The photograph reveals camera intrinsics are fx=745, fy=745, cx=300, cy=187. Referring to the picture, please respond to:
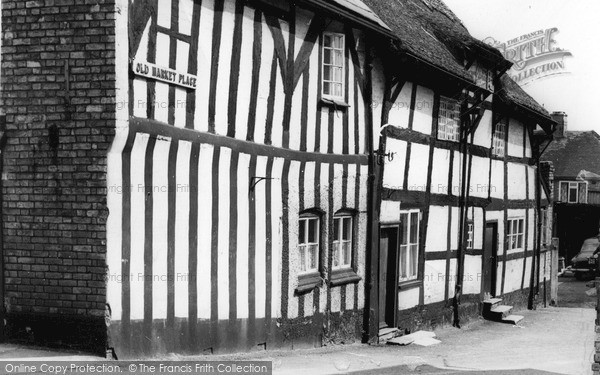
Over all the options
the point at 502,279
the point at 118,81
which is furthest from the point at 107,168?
the point at 502,279

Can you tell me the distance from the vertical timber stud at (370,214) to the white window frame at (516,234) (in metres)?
8.42

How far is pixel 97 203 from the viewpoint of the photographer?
7840mm

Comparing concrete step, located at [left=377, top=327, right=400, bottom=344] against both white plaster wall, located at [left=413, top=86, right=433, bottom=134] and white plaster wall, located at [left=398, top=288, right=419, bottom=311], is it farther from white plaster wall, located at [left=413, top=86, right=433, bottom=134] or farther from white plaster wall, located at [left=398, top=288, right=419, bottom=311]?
white plaster wall, located at [left=413, top=86, right=433, bottom=134]

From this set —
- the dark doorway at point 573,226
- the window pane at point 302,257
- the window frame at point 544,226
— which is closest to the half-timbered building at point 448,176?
the window frame at point 544,226

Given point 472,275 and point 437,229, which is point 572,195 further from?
point 437,229

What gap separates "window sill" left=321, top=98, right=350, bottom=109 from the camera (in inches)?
464

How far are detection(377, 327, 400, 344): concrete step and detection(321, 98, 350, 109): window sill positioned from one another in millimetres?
4219

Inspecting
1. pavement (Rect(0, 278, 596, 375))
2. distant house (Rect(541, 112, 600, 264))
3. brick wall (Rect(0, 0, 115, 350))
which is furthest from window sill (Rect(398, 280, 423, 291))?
distant house (Rect(541, 112, 600, 264))

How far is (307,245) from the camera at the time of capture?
1162cm

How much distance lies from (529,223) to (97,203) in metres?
16.9

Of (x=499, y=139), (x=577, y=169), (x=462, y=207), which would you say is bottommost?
(x=462, y=207)

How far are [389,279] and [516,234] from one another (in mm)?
8309

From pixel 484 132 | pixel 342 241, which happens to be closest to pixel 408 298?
pixel 342 241

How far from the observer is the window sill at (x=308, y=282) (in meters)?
11.2
